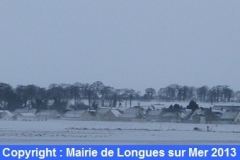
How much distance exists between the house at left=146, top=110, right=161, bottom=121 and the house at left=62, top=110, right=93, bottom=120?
21.7ft

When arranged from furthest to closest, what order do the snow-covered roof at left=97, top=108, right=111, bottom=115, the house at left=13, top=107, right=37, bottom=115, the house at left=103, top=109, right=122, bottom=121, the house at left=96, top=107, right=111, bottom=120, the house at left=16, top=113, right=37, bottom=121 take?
the snow-covered roof at left=97, top=108, right=111, bottom=115
the house at left=96, top=107, right=111, bottom=120
the house at left=103, top=109, right=122, bottom=121
the house at left=13, top=107, right=37, bottom=115
the house at left=16, top=113, right=37, bottom=121

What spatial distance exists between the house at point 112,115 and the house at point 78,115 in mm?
1793

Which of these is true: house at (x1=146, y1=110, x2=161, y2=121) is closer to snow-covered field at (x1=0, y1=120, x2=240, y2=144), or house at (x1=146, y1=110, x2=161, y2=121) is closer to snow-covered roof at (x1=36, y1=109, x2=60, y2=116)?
snow-covered roof at (x1=36, y1=109, x2=60, y2=116)

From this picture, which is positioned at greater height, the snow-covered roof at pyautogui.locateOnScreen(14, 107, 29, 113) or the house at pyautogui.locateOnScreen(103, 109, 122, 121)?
the snow-covered roof at pyautogui.locateOnScreen(14, 107, 29, 113)

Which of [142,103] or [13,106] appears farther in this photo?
[142,103]

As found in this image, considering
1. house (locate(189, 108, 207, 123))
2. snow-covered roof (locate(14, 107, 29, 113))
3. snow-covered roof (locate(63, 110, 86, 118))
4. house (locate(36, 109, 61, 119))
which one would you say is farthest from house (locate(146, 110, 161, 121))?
snow-covered roof (locate(14, 107, 29, 113))

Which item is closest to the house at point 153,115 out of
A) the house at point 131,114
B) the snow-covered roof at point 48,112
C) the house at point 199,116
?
the house at point 131,114

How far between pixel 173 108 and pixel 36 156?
56494 millimetres

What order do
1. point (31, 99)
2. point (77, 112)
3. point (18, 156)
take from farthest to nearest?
point (77, 112), point (31, 99), point (18, 156)

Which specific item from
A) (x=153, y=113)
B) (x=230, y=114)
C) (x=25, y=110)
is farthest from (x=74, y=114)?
(x=230, y=114)

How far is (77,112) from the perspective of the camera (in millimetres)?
62219

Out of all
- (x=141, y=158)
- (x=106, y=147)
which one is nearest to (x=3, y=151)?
(x=106, y=147)

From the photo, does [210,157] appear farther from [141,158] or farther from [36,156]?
[36,156]

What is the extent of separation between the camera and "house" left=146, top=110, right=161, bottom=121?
198 ft
